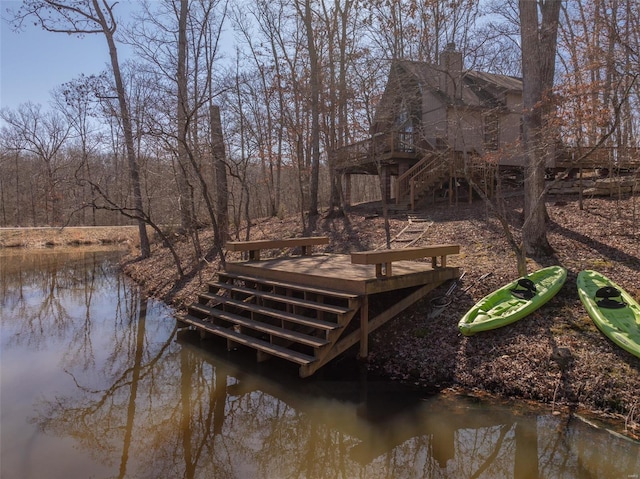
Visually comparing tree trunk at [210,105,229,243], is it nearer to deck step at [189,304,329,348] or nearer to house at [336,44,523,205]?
house at [336,44,523,205]

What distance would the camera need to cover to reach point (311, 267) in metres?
7.55

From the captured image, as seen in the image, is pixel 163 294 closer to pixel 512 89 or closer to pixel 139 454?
pixel 139 454

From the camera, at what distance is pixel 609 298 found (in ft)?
18.6

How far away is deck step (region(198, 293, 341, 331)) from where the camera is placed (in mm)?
5877

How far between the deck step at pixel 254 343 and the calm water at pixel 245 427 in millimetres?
370

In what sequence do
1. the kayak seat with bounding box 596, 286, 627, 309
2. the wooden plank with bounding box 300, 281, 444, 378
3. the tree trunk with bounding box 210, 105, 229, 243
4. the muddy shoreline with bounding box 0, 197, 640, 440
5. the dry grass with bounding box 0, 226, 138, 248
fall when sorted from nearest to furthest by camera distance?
the muddy shoreline with bounding box 0, 197, 640, 440
the kayak seat with bounding box 596, 286, 627, 309
the wooden plank with bounding box 300, 281, 444, 378
the tree trunk with bounding box 210, 105, 229, 243
the dry grass with bounding box 0, 226, 138, 248

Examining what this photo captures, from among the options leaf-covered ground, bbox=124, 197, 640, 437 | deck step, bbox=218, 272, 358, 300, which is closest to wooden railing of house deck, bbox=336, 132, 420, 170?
leaf-covered ground, bbox=124, 197, 640, 437

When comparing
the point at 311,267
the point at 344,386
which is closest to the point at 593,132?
the point at 311,267

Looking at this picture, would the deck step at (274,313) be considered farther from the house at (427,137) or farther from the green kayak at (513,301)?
the house at (427,137)

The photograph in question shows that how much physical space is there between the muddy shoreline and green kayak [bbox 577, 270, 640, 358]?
151mm

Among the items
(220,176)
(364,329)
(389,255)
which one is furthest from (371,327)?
(220,176)

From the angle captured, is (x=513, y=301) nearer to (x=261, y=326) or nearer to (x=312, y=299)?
(x=312, y=299)

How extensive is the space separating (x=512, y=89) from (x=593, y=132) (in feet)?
34.5

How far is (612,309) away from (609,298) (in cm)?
26
